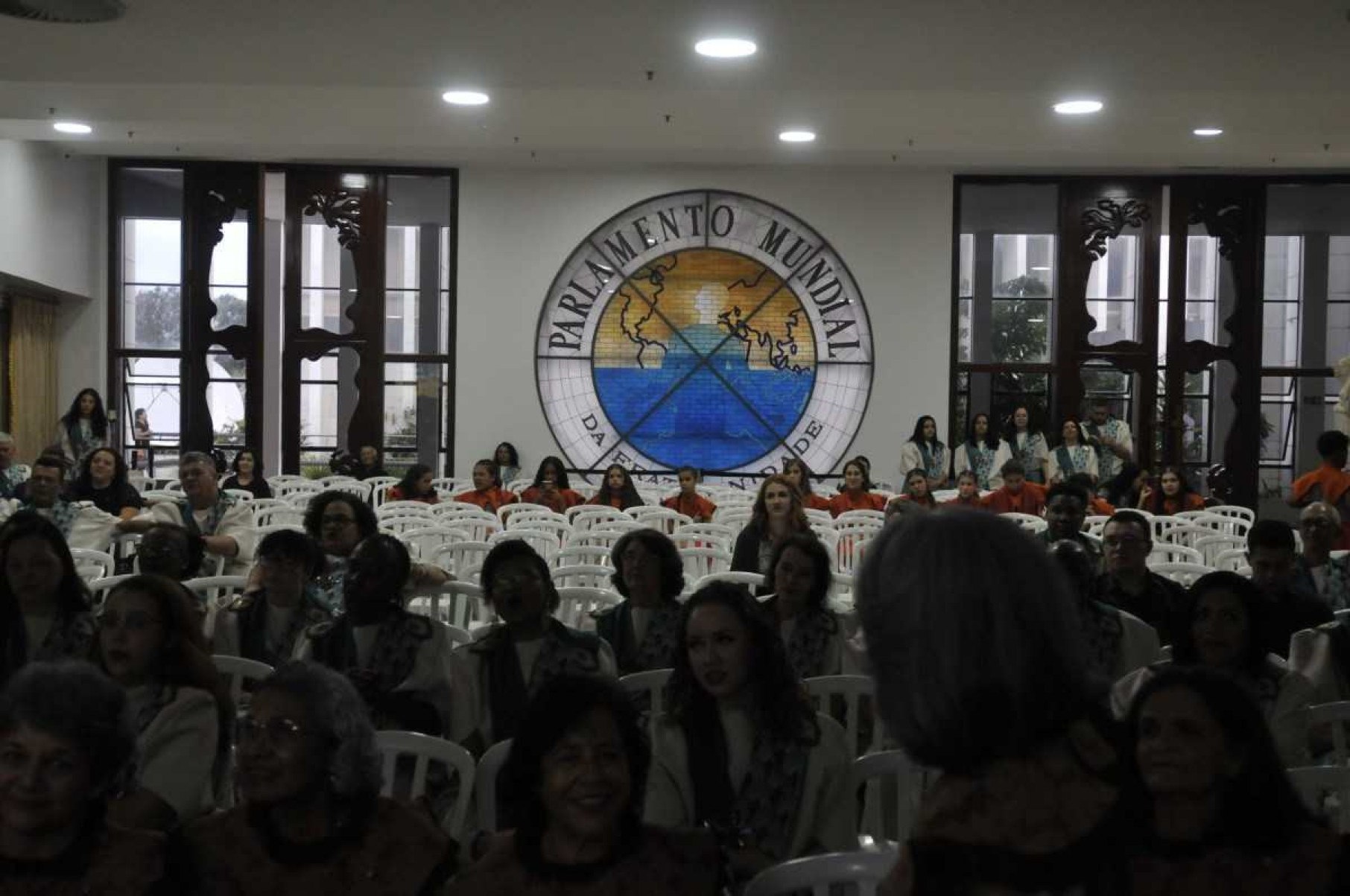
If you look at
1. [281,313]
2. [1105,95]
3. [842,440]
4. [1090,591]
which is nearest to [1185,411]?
[842,440]

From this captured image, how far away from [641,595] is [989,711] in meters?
3.15

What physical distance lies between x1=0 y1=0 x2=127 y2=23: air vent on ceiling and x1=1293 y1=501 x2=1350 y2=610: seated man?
480 centimetres

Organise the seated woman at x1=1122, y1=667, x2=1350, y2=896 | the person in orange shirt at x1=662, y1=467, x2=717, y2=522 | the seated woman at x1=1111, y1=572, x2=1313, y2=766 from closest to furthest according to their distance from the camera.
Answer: the seated woman at x1=1122, y1=667, x2=1350, y2=896 → the seated woman at x1=1111, y1=572, x2=1313, y2=766 → the person in orange shirt at x1=662, y1=467, x2=717, y2=522

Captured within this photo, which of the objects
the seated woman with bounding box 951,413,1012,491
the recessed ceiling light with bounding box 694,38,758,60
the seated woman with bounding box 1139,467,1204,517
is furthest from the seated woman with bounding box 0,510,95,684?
the seated woman with bounding box 951,413,1012,491

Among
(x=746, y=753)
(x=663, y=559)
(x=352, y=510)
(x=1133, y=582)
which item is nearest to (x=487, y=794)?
(x=746, y=753)

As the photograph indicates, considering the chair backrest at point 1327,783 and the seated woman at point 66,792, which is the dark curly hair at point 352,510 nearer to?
the seated woman at point 66,792

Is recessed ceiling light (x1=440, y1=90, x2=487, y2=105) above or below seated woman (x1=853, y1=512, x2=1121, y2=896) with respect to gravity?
above

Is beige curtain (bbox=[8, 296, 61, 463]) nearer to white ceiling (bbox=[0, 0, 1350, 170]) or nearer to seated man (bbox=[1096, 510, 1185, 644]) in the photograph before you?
white ceiling (bbox=[0, 0, 1350, 170])

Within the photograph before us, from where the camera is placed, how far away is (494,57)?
265 inches

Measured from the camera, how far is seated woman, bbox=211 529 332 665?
163 inches

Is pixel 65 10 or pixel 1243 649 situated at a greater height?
pixel 65 10

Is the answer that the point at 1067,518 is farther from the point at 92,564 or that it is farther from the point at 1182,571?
the point at 92,564

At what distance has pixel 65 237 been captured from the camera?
1244 centimetres

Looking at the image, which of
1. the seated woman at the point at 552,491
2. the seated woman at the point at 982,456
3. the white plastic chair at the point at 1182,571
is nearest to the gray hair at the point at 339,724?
the white plastic chair at the point at 1182,571
